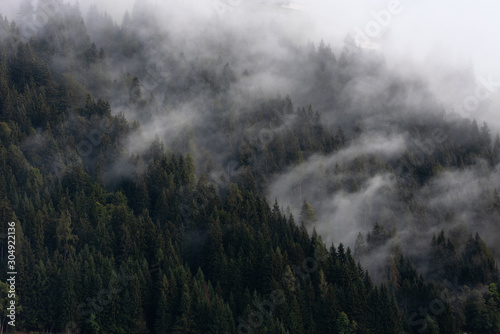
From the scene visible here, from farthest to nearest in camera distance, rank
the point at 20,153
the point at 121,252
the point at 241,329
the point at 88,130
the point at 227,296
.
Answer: the point at 88,130 < the point at 20,153 < the point at 121,252 < the point at 227,296 < the point at 241,329

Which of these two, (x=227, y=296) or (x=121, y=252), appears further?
(x=121, y=252)

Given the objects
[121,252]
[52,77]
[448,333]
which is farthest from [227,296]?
[52,77]

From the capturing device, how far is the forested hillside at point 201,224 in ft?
353

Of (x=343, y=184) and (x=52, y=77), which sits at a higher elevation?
(x=52, y=77)

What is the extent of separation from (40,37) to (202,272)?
11268 centimetres

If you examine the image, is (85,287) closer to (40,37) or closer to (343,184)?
(343,184)

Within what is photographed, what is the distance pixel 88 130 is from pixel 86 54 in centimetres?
4429

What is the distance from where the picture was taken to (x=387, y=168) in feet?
647

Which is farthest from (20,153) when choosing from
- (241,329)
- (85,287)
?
(241,329)

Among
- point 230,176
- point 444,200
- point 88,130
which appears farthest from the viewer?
point 444,200

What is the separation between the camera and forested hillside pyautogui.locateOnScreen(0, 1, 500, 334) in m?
108

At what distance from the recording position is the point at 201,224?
13438 centimetres

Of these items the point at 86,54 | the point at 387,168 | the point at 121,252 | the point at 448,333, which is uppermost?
the point at 86,54

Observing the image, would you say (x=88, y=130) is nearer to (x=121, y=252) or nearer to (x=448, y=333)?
(x=121, y=252)
